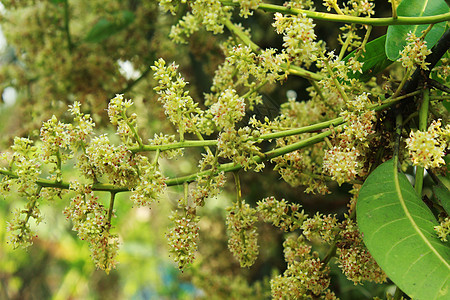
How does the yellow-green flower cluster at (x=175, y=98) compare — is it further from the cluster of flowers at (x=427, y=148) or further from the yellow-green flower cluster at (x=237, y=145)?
the cluster of flowers at (x=427, y=148)

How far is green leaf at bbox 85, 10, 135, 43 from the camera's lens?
4.87 feet

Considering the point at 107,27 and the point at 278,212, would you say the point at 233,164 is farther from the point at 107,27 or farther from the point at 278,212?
the point at 107,27

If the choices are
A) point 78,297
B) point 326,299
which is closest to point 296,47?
point 326,299

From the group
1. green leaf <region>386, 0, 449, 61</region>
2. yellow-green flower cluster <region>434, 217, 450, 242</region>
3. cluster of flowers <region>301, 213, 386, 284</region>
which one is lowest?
cluster of flowers <region>301, 213, 386, 284</region>

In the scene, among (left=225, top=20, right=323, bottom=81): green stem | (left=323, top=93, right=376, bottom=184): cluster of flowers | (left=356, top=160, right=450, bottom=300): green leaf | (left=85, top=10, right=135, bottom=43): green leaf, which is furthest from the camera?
(left=85, top=10, right=135, bottom=43): green leaf

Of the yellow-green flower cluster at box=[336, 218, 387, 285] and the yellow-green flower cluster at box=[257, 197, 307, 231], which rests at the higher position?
the yellow-green flower cluster at box=[336, 218, 387, 285]

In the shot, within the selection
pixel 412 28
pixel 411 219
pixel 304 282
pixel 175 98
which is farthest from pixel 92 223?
pixel 412 28

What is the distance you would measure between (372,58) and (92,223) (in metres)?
0.50

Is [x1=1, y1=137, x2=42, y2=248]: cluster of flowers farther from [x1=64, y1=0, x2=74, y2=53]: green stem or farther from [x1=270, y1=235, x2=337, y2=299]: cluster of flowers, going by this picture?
[x1=64, y1=0, x2=74, y2=53]: green stem

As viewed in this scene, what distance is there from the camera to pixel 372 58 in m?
0.77

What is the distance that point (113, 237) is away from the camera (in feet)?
2.37

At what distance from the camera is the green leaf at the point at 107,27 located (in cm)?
148

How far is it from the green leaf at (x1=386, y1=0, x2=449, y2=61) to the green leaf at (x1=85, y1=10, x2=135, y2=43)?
1006 millimetres

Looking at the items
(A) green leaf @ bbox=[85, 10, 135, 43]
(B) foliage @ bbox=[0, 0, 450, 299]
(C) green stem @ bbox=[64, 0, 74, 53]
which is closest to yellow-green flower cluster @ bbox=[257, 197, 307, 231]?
(B) foliage @ bbox=[0, 0, 450, 299]
